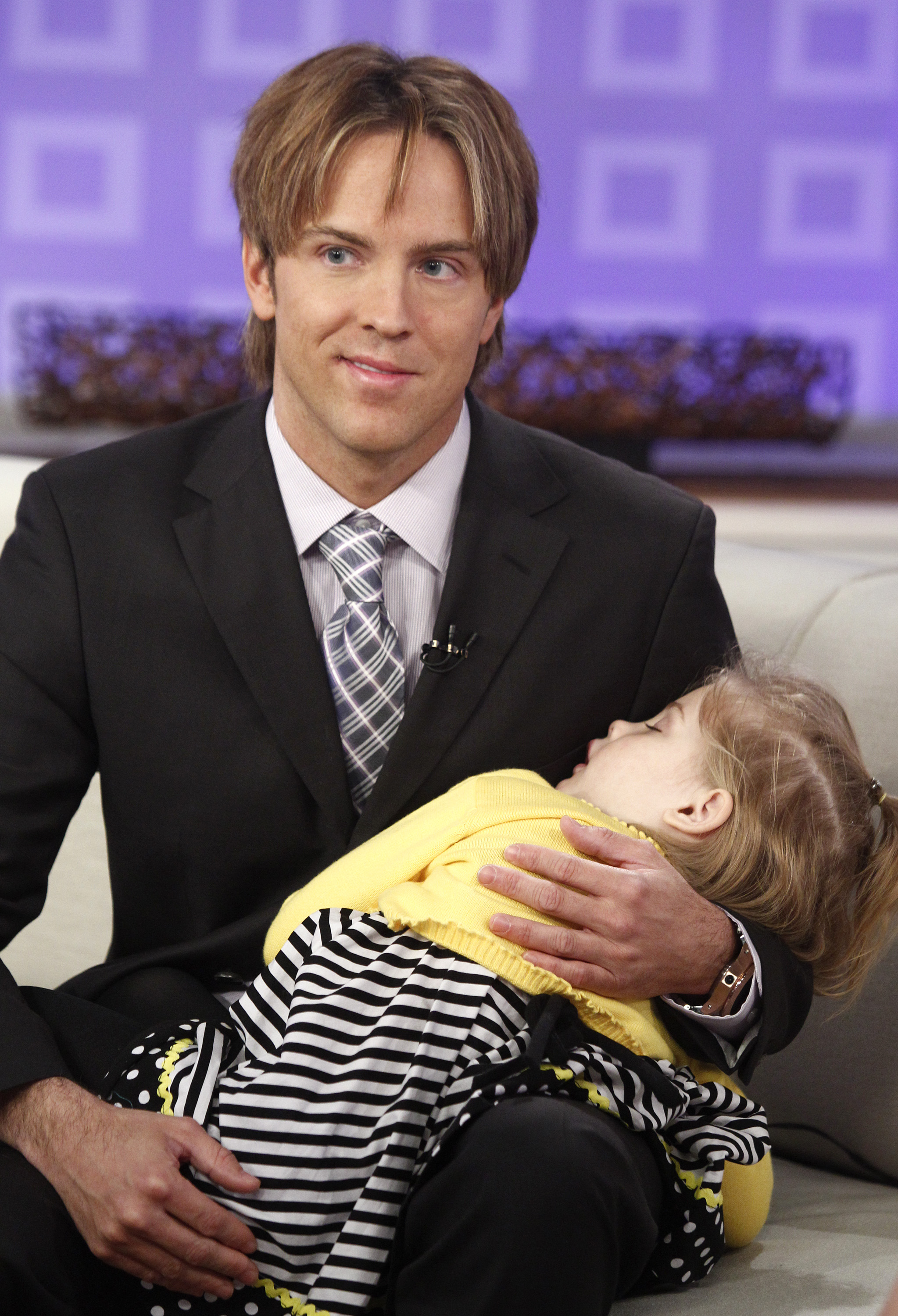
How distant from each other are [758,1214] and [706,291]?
17.3 feet

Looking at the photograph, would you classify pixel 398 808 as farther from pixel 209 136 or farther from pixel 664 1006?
pixel 209 136

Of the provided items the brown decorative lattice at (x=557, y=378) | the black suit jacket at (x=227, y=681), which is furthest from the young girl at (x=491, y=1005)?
the brown decorative lattice at (x=557, y=378)

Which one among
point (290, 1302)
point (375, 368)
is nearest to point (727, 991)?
point (290, 1302)

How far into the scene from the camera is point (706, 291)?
6.06m

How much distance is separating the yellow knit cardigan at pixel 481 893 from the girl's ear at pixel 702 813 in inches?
1.8

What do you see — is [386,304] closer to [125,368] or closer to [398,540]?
[398,540]

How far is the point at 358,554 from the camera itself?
153cm

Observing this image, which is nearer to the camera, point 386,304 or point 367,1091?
point 367,1091

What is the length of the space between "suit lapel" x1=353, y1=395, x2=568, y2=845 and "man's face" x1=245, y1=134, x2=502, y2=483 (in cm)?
14

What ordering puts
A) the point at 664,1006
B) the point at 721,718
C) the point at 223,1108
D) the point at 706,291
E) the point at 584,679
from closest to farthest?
the point at 223,1108 < the point at 664,1006 < the point at 721,718 < the point at 584,679 < the point at 706,291

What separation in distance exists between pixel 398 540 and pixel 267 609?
0.61 ft


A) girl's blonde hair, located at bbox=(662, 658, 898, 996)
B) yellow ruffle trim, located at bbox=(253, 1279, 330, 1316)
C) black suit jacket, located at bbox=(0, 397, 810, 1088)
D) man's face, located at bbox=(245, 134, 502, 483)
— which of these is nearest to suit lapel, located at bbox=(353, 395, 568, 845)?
black suit jacket, located at bbox=(0, 397, 810, 1088)

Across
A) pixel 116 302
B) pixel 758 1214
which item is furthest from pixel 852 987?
pixel 116 302

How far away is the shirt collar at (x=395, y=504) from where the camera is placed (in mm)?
1553
